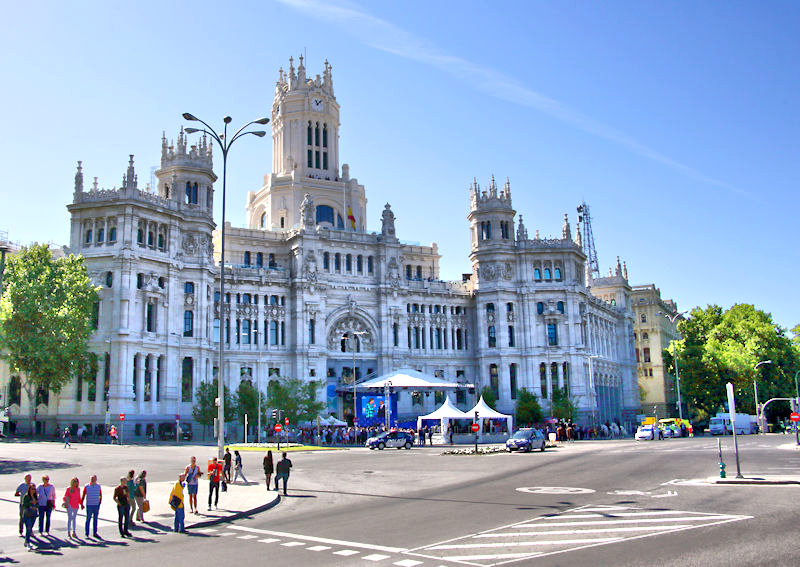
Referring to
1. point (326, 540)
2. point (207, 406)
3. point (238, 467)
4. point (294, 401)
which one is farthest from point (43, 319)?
point (326, 540)

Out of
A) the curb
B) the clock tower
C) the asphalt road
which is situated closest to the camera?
the asphalt road

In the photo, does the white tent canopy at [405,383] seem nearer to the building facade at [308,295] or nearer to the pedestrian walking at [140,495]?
the building facade at [308,295]

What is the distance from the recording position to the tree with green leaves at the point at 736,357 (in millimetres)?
91812

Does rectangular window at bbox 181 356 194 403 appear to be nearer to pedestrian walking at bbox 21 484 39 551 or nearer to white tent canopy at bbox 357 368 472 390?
white tent canopy at bbox 357 368 472 390

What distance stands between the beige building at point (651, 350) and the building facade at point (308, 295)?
95.8ft

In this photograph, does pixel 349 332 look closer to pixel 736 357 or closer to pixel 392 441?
pixel 392 441

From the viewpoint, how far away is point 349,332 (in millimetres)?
88750

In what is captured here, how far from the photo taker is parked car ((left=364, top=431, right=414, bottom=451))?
57.8 m

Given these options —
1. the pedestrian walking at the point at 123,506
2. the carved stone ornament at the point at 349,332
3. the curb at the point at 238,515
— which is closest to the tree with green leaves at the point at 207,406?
the carved stone ornament at the point at 349,332

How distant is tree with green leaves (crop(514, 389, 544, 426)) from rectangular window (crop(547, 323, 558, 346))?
9.95 metres

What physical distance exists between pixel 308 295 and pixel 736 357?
177ft

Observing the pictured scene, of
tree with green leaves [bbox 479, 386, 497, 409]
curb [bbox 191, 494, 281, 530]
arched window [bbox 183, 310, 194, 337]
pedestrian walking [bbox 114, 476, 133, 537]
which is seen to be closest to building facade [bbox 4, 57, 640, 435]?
arched window [bbox 183, 310, 194, 337]

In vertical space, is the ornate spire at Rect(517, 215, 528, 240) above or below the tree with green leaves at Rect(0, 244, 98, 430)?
above

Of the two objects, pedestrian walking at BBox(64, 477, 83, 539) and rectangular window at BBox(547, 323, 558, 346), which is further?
rectangular window at BBox(547, 323, 558, 346)
